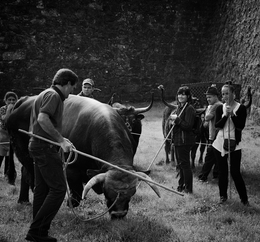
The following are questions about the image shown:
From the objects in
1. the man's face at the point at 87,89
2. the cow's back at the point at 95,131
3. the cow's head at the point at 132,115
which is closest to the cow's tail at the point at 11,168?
the cow's back at the point at 95,131

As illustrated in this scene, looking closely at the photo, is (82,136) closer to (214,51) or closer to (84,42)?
(84,42)

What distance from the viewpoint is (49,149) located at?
12.3 ft

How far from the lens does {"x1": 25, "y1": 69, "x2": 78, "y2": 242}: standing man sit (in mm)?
3600

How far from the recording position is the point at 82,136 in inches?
190

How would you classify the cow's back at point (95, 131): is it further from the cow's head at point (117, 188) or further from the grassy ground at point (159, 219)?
the grassy ground at point (159, 219)

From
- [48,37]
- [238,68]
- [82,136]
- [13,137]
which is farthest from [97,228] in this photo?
[48,37]

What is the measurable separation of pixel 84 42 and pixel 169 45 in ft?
12.7

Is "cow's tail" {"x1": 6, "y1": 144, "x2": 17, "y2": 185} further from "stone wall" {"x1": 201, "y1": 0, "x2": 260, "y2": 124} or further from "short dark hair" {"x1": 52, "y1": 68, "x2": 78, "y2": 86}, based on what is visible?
"stone wall" {"x1": 201, "y1": 0, "x2": 260, "y2": 124}

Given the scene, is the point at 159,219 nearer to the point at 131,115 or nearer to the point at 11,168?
the point at 11,168

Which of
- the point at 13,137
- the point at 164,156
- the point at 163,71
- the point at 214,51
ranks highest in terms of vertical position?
the point at 214,51

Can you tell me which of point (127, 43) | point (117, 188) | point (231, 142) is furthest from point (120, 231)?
point (127, 43)

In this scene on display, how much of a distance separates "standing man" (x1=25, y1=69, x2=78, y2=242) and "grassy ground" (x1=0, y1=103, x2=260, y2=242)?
1.29 ft

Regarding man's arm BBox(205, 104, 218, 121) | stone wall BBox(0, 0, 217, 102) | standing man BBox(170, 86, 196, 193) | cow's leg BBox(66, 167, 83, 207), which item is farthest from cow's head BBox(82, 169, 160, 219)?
stone wall BBox(0, 0, 217, 102)

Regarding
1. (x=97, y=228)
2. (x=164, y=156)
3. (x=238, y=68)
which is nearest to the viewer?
(x=97, y=228)
